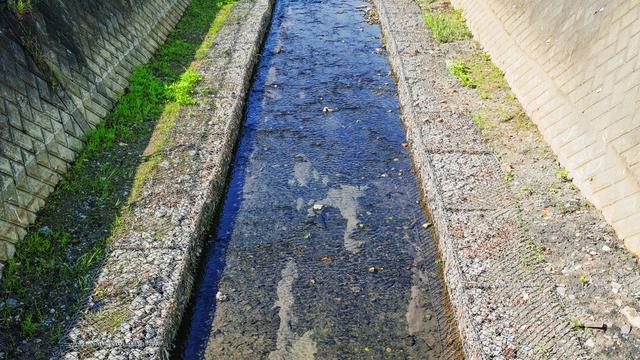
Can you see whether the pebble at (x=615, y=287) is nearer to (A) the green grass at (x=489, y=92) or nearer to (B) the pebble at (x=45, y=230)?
(A) the green grass at (x=489, y=92)

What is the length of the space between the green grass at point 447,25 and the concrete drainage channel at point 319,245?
6.08 ft

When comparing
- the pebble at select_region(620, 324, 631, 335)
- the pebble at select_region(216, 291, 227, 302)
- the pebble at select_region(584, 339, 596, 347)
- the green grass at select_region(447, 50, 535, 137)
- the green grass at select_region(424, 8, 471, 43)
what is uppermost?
the pebble at select_region(216, 291, 227, 302)

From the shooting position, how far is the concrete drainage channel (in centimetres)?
620

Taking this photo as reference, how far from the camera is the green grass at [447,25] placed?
13216mm

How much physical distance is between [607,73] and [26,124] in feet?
27.6

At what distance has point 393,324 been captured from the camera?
675 cm

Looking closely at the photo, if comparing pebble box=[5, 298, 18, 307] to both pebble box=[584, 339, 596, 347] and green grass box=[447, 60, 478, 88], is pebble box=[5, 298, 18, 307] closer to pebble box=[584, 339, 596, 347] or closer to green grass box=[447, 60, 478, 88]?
pebble box=[584, 339, 596, 347]

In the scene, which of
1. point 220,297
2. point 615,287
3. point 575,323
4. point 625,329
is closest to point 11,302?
point 220,297

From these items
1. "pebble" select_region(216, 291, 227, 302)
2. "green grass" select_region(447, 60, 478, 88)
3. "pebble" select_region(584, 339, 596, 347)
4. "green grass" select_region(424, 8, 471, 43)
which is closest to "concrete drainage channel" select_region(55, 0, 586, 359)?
"pebble" select_region(216, 291, 227, 302)

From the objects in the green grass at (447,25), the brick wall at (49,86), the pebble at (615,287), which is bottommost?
the green grass at (447,25)

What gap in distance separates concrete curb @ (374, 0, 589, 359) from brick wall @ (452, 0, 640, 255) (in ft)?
3.69

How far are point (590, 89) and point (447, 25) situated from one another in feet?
20.1

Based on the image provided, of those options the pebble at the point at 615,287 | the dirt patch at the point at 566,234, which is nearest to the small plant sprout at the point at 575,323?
the dirt patch at the point at 566,234

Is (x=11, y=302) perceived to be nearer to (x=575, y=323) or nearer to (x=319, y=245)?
(x=319, y=245)
